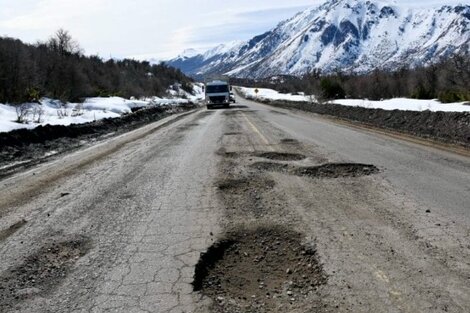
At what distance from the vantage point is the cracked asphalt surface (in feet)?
12.3

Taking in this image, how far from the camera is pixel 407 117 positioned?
1909 cm

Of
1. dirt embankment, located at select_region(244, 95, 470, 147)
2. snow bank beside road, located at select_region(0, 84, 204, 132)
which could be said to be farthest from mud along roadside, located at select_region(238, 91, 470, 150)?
snow bank beside road, located at select_region(0, 84, 204, 132)

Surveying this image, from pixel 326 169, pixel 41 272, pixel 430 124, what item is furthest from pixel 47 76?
pixel 41 272

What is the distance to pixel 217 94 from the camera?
4203 cm

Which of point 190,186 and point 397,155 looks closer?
point 190,186

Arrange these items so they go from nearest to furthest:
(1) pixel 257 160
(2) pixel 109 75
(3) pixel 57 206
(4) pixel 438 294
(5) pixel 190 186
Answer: (4) pixel 438 294 → (3) pixel 57 206 → (5) pixel 190 186 → (1) pixel 257 160 → (2) pixel 109 75

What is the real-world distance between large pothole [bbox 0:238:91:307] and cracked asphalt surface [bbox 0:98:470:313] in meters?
0.02

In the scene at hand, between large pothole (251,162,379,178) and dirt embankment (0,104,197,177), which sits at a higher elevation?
large pothole (251,162,379,178)

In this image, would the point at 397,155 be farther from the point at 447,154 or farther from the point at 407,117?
the point at 407,117

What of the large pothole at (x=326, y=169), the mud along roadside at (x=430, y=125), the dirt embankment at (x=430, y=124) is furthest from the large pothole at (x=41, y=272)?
the dirt embankment at (x=430, y=124)

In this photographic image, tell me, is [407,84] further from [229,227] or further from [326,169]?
[229,227]

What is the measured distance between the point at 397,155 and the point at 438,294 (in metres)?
7.19

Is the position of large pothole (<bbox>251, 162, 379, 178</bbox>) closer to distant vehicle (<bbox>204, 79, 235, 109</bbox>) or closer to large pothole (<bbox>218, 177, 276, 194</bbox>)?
large pothole (<bbox>218, 177, 276, 194</bbox>)

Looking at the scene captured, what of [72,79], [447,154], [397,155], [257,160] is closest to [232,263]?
[257,160]
